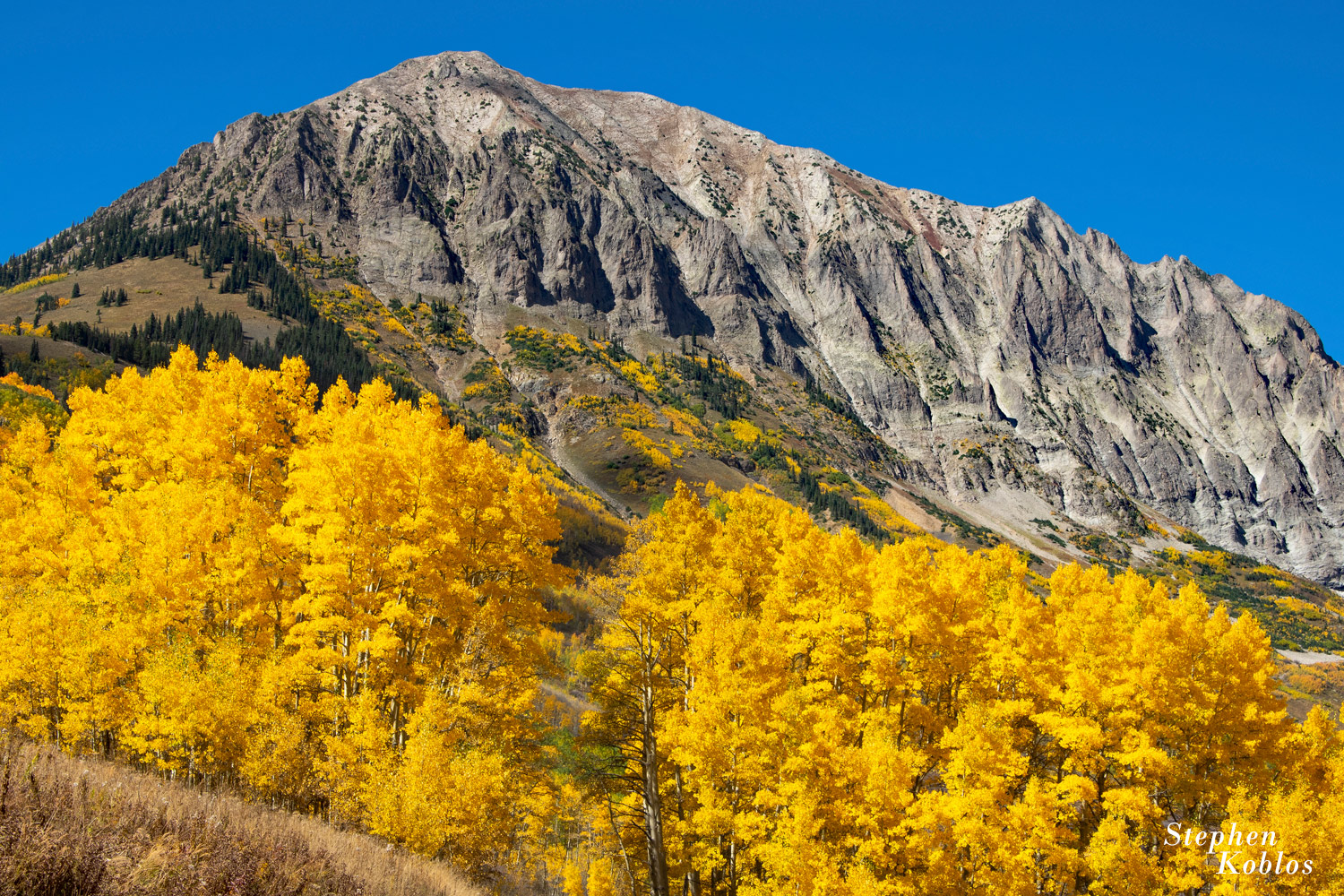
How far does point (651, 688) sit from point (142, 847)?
1745cm

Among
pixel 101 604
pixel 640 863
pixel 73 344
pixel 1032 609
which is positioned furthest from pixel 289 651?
pixel 73 344

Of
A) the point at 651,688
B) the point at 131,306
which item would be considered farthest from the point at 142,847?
the point at 131,306

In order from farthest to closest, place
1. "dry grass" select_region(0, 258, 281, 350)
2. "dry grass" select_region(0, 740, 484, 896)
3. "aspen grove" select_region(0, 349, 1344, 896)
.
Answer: "dry grass" select_region(0, 258, 281, 350)
"aspen grove" select_region(0, 349, 1344, 896)
"dry grass" select_region(0, 740, 484, 896)

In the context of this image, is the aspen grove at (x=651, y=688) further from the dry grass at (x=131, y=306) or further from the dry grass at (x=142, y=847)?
the dry grass at (x=131, y=306)

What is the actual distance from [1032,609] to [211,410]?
31.7 m

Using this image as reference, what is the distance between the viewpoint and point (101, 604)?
2452cm

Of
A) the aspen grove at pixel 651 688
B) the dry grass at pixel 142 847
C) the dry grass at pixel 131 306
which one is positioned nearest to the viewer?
the dry grass at pixel 142 847

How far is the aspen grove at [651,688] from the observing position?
68.7 ft

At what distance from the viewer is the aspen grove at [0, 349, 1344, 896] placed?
20.9 meters

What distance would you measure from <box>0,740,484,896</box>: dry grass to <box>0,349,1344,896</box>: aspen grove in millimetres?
7389

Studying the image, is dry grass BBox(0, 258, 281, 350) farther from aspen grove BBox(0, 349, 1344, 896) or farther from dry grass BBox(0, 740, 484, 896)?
dry grass BBox(0, 740, 484, 896)

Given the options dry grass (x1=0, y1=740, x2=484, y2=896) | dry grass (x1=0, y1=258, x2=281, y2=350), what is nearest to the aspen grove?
dry grass (x1=0, y1=740, x2=484, y2=896)

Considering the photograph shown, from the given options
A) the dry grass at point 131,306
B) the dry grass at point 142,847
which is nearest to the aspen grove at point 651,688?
the dry grass at point 142,847

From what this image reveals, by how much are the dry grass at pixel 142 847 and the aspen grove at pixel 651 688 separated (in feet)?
24.2
